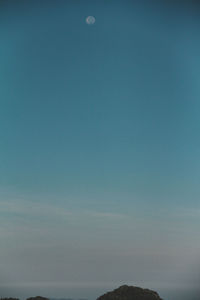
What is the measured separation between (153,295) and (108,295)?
167 inches

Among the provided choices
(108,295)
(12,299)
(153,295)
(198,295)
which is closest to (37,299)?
(12,299)

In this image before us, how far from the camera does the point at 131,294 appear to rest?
33.2 metres

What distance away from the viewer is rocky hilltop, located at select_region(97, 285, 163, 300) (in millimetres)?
32688

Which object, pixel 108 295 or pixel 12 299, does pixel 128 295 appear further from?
pixel 12 299

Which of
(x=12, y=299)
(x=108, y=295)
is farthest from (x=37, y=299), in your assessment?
(x=108, y=295)

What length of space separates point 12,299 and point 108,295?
9037 mm

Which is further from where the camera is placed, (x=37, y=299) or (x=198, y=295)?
(x=198, y=295)

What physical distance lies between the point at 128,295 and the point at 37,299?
27.9 feet

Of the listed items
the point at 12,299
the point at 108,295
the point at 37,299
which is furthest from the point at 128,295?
the point at 12,299

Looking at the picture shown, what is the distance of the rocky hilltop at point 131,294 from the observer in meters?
32.7

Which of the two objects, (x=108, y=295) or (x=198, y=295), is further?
(x=198, y=295)

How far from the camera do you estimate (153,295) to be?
32875 millimetres

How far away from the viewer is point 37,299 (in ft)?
107

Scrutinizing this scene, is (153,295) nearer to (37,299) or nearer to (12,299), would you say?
(37,299)
